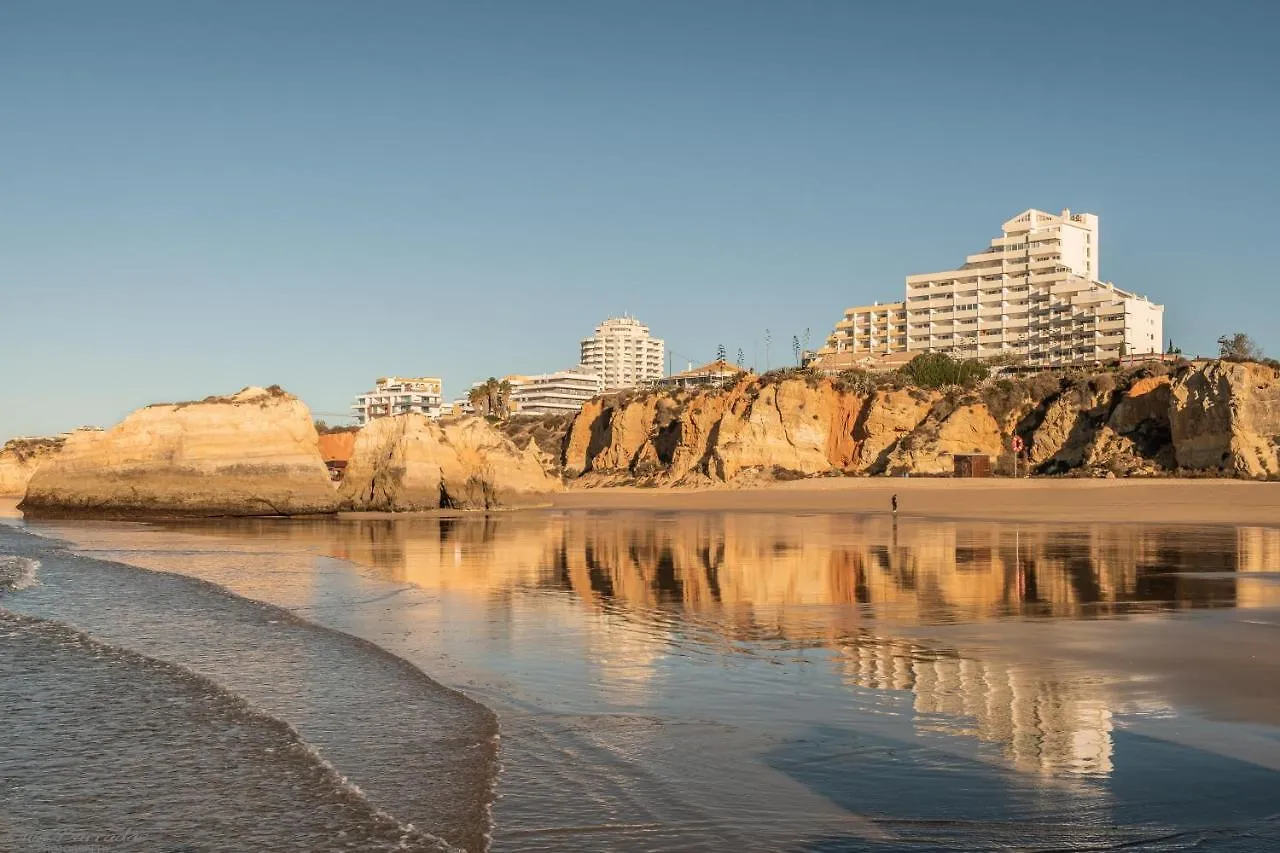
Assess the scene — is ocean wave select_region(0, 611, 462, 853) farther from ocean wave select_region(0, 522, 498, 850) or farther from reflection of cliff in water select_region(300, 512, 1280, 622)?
reflection of cliff in water select_region(300, 512, 1280, 622)

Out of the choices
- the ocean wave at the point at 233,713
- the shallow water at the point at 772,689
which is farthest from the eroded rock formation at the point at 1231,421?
the ocean wave at the point at 233,713

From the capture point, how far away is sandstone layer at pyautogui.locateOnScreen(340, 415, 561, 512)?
147ft

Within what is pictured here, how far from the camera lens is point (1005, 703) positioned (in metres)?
8.15

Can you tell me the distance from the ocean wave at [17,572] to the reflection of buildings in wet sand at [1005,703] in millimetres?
12457

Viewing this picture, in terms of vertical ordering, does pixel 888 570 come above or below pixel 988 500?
below

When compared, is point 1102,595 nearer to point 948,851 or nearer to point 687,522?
point 948,851

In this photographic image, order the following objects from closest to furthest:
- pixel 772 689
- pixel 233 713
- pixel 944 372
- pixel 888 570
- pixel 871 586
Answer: pixel 233 713 → pixel 772 689 → pixel 871 586 → pixel 888 570 → pixel 944 372

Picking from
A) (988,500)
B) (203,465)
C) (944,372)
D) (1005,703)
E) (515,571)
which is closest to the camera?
(1005,703)

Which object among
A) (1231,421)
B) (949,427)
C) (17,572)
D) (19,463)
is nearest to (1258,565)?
(17,572)

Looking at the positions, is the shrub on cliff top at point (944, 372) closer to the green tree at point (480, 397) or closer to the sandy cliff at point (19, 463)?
the green tree at point (480, 397)

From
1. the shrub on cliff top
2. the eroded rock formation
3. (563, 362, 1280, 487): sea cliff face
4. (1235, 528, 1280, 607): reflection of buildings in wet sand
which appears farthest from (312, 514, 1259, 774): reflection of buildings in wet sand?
the shrub on cliff top

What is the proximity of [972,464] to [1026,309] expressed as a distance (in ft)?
237

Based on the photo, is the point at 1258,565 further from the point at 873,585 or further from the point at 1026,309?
the point at 1026,309

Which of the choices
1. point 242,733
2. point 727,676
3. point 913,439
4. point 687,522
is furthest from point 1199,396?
point 242,733
